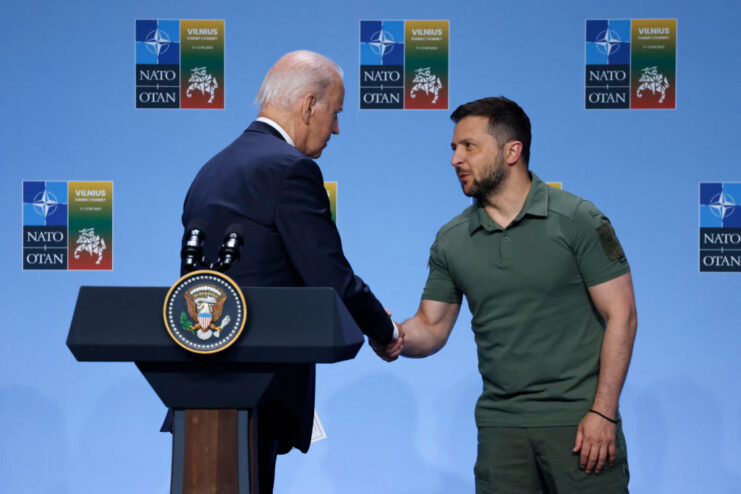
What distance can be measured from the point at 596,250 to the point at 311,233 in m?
0.73

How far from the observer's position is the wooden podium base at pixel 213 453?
129cm

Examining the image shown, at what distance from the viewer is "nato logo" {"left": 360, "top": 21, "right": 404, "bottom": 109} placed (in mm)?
3064

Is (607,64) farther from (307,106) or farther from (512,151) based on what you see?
(307,106)

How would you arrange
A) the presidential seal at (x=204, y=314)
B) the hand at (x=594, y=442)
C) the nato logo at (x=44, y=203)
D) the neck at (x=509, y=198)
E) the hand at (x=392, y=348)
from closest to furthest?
the presidential seal at (x=204, y=314), the hand at (x=594, y=442), the neck at (x=509, y=198), the hand at (x=392, y=348), the nato logo at (x=44, y=203)

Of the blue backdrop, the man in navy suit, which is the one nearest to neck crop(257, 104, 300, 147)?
the man in navy suit

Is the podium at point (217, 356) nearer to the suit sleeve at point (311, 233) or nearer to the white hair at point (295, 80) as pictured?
the suit sleeve at point (311, 233)

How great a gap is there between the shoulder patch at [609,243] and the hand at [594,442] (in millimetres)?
382

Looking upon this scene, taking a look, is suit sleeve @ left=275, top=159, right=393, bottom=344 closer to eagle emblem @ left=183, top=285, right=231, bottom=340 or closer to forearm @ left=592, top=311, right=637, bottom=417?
eagle emblem @ left=183, top=285, right=231, bottom=340

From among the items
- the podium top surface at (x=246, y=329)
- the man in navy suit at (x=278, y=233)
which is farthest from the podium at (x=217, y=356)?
the man in navy suit at (x=278, y=233)

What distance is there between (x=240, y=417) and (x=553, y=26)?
2.31 metres

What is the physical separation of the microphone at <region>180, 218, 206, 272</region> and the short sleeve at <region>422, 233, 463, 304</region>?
0.96 metres

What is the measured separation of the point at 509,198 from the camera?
2.08 m

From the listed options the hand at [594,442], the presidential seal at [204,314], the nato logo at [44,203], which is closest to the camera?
the presidential seal at [204,314]

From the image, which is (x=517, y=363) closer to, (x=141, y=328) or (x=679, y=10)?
(x=141, y=328)
